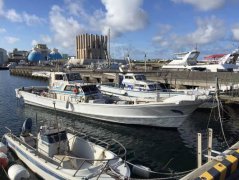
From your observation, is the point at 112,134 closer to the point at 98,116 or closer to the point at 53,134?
the point at 98,116

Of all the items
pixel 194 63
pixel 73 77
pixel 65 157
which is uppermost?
pixel 194 63

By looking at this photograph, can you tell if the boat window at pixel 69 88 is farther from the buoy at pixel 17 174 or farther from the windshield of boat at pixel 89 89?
the buoy at pixel 17 174

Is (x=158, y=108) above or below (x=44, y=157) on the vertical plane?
above

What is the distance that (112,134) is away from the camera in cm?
2006

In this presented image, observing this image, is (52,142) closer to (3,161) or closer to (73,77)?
(3,161)

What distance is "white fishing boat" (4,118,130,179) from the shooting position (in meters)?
10.5

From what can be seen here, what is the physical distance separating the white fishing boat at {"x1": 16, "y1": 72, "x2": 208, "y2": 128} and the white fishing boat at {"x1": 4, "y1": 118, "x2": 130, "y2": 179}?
3.26 meters

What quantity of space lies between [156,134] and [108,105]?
4609mm

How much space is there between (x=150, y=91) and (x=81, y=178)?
707 inches

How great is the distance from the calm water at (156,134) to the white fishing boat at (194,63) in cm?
1804

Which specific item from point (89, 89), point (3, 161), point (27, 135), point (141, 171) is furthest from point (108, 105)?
point (3, 161)

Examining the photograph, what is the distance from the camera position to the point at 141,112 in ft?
67.9

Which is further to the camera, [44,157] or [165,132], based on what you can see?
[165,132]

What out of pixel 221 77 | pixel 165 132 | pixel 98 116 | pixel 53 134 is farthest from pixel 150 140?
pixel 221 77
